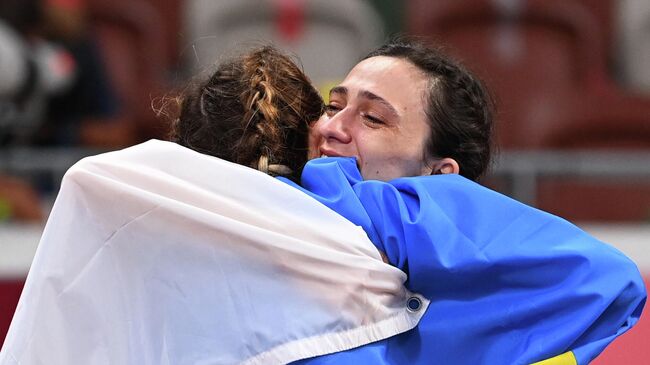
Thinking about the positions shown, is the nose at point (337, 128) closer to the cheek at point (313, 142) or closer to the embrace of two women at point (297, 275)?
the cheek at point (313, 142)

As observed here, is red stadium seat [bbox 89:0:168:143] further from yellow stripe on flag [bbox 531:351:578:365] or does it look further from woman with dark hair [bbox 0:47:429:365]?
yellow stripe on flag [bbox 531:351:578:365]

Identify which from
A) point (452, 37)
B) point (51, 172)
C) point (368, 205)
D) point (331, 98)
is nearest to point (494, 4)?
point (452, 37)

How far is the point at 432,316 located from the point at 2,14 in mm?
1994

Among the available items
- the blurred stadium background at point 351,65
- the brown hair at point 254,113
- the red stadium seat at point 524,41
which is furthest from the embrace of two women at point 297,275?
the red stadium seat at point 524,41

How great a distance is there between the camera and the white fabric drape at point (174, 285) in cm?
98

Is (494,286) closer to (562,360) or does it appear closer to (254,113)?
(562,360)

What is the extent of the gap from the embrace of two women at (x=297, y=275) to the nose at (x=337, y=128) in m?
0.13

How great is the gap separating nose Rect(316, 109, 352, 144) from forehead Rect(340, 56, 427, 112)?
0.03 meters

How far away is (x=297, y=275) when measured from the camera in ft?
3.29

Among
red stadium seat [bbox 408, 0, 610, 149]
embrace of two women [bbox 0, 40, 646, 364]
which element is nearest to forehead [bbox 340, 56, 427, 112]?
embrace of two women [bbox 0, 40, 646, 364]

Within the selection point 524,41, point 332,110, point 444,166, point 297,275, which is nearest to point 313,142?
point 332,110

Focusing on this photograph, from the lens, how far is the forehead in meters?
1.19

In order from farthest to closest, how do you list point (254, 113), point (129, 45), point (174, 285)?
point (129, 45), point (254, 113), point (174, 285)

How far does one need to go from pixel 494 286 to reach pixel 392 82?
0.92 ft
